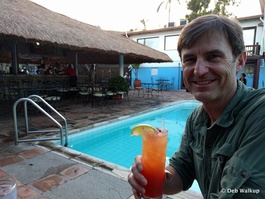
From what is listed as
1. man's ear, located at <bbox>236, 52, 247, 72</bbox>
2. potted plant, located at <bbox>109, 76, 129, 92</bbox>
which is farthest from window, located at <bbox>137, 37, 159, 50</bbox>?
man's ear, located at <bbox>236, 52, 247, 72</bbox>

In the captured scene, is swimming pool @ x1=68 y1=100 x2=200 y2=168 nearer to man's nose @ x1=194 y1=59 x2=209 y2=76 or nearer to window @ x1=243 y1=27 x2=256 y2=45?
man's nose @ x1=194 y1=59 x2=209 y2=76

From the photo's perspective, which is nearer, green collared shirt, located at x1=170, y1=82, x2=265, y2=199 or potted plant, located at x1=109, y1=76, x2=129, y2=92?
green collared shirt, located at x1=170, y1=82, x2=265, y2=199

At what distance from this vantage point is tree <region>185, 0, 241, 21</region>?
688 inches

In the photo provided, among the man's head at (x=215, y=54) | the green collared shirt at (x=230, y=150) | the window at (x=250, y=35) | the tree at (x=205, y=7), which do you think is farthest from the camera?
the tree at (x=205, y=7)

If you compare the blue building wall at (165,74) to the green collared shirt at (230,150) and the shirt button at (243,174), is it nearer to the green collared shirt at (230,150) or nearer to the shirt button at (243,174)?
the green collared shirt at (230,150)

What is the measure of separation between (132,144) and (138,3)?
1054 inches

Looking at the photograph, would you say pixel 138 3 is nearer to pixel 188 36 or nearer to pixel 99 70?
pixel 99 70

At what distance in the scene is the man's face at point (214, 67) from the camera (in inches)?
34.2

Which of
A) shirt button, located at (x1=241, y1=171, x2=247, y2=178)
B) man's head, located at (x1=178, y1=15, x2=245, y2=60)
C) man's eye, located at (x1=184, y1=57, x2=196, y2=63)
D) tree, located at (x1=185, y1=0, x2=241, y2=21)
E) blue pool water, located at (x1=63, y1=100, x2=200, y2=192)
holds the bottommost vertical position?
blue pool water, located at (x1=63, y1=100, x2=200, y2=192)

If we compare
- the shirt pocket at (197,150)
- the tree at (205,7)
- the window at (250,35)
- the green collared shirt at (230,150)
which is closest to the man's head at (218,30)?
the green collared shirt at (230,150)

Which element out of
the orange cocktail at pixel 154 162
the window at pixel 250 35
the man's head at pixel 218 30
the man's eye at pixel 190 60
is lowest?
the orange cocktail at pixel 154 162

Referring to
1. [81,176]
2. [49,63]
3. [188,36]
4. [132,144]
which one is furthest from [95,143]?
[49,63]

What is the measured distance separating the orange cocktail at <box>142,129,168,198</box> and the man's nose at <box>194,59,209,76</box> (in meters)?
0.36

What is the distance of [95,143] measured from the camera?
4.46 m
